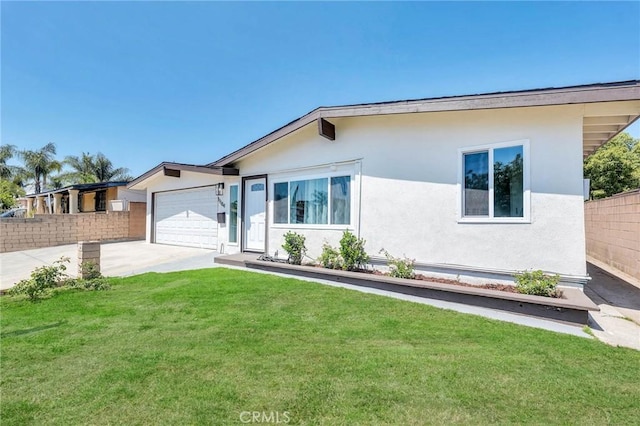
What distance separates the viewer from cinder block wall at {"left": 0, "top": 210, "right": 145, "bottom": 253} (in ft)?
45.6

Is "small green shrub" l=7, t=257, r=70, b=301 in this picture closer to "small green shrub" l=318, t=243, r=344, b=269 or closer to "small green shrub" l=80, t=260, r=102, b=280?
"small green shrub" l=80, t=260, r=102, b=280

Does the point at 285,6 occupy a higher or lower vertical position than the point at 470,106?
higher

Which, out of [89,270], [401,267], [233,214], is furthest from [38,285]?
[401,267]

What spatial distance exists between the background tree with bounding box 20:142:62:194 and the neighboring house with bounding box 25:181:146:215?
8.80 meters

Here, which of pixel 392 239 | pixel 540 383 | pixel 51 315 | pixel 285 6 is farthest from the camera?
pixel 285 6

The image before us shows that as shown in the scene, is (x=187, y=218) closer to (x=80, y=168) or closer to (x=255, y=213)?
(x=255, y=213)

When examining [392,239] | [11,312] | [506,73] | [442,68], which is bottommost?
[11,312]

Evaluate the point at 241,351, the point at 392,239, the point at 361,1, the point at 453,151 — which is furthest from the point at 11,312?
the point at 361,1

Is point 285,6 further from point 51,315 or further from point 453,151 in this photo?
point 51,315

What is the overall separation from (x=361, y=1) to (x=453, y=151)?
6560mm

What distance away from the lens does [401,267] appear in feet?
21.5

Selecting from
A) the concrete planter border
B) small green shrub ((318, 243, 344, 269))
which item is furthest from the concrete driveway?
the concrete planter border

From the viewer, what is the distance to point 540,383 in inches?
113

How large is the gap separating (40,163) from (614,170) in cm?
5325
